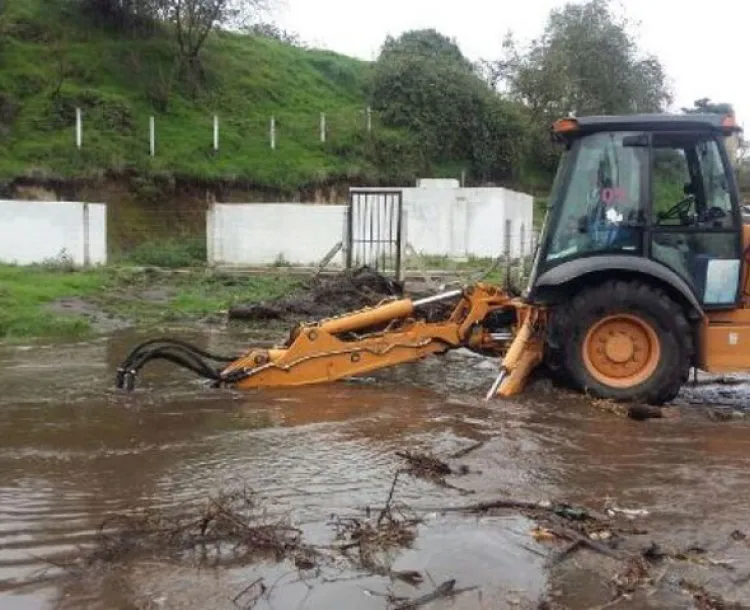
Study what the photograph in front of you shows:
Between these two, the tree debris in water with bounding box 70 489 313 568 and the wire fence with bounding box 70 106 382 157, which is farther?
the wire fence with bounding box 70 106 382 157

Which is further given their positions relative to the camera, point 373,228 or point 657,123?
point 373,228

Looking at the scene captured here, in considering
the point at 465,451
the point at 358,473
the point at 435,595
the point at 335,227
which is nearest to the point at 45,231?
the point at 335,227

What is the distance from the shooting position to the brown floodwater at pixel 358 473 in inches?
159

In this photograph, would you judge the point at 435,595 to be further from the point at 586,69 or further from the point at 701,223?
the point at 586,69

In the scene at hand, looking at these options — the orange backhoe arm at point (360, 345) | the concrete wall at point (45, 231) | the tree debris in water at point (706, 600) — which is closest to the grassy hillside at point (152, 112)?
the concrete wall at point (45, 231)

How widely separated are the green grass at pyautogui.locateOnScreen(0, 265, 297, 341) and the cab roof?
7946 millimetres

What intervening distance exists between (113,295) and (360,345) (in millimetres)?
9513

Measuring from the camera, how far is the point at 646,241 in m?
8.22

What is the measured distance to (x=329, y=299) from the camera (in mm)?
15633

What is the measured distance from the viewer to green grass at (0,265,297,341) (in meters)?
13.7

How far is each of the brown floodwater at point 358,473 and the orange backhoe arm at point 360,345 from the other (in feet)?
0.69

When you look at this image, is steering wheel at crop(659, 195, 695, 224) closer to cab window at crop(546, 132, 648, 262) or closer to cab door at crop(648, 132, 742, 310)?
cab door at crop(648, 132, 742, 310)

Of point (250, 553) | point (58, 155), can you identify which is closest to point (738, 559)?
point (250, 553)

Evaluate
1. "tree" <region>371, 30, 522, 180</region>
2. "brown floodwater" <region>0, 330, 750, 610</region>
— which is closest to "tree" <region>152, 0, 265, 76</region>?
"tree" <region>371, 30, 522, 180</region>
